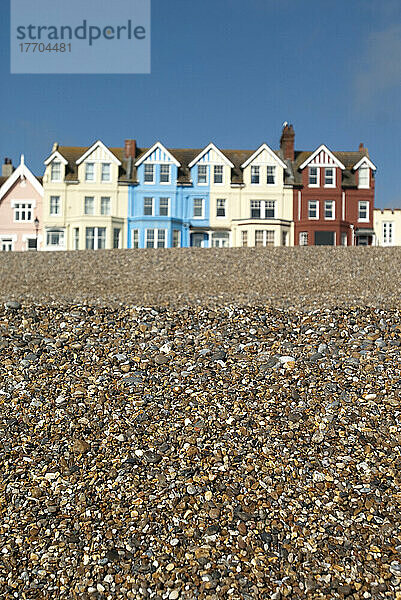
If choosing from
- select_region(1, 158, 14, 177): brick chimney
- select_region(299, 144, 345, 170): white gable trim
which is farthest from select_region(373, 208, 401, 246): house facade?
select_region(1, 158, 14, 177): brick chimney

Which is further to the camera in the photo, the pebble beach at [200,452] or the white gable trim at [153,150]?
the white gable trim at [153,150]

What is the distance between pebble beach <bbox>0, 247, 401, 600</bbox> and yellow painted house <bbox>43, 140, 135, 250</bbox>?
24844 mm

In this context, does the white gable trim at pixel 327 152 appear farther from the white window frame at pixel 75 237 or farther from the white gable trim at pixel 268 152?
the white window frame at pixel 75 237

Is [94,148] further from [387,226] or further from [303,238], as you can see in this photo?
[387,226]

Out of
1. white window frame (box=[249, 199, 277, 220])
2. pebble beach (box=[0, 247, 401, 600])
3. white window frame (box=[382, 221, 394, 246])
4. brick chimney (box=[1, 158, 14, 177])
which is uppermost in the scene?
brick chimney (box=[1, 158, 14, 177])

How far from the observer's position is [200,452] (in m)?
5.38

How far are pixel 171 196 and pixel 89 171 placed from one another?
534 centimetres

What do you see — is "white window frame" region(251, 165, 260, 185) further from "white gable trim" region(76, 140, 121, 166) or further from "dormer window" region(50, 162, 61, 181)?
"dormer window" region(50, 162, 61, 181)

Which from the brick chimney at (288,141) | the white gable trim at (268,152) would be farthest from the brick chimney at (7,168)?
the brick chimney at (288,141)

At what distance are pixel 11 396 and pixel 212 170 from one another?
29.5 meters

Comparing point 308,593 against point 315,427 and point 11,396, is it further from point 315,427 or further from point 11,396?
point 11,396

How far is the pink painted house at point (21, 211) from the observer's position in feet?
119

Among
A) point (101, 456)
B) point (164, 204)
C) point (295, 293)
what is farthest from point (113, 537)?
point (164, 204)

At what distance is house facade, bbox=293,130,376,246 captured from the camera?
34.4 meters
